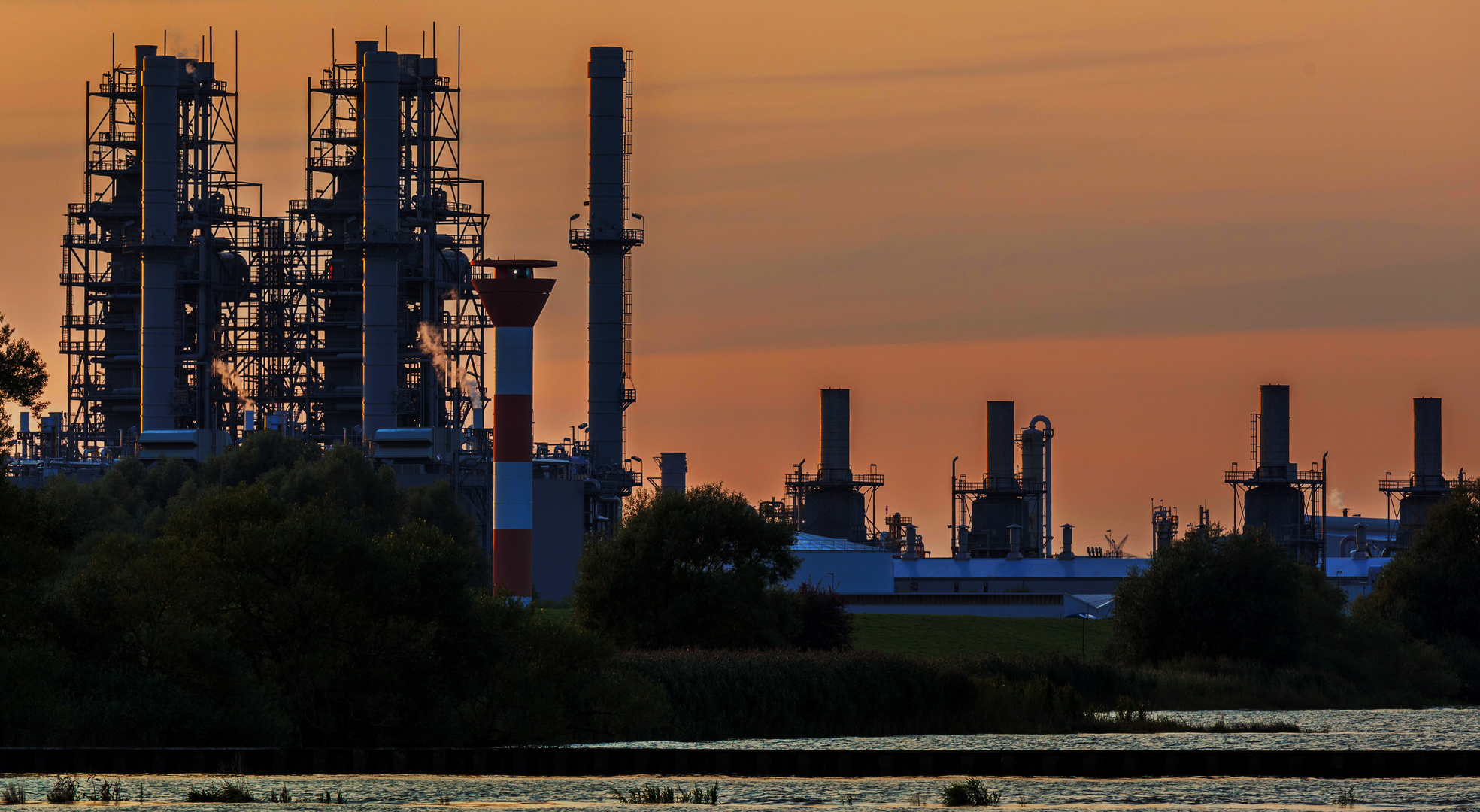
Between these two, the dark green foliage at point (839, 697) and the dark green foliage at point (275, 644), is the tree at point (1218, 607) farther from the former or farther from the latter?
the dark green foliage at point (275, 644)

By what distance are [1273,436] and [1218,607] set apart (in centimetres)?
5177

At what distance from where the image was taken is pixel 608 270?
9738 cm

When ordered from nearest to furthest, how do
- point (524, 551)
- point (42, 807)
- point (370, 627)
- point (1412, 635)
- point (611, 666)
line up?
point (42, 807), point (370, 627), point (611, 666), point (1412, 635), point (524, 551)

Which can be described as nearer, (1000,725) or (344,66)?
(1000,725)

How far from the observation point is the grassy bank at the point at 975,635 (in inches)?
3155

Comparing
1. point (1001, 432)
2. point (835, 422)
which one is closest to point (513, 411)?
point (835, 422)

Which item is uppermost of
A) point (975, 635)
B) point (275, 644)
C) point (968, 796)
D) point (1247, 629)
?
point (275, 644)

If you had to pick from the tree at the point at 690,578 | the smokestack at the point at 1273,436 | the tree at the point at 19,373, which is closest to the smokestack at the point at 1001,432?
the smokestack at the point at 1273,436

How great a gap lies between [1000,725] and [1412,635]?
3237cm

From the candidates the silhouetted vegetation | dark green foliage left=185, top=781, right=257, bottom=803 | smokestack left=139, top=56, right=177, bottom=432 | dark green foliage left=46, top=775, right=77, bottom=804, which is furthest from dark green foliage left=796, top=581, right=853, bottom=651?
smokestack left=139, top=56, right=177, bottom=432

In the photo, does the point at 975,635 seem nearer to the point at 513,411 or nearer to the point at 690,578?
the point at 513,411

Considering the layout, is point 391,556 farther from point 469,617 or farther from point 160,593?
point 160,593

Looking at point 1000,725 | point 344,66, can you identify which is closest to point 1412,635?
point 1000,725

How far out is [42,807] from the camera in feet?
71.3
